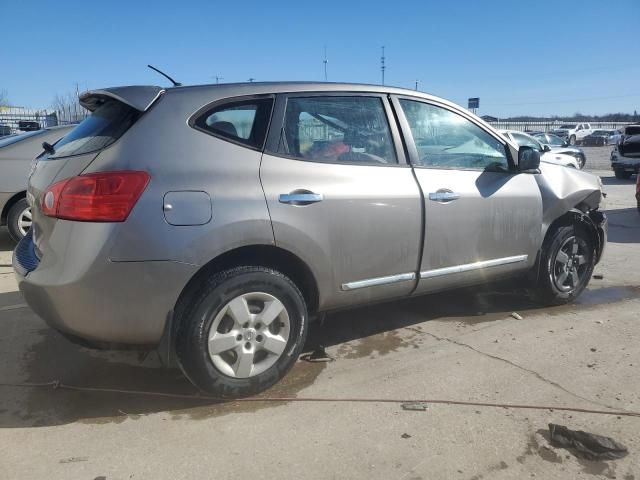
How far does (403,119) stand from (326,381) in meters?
1.79

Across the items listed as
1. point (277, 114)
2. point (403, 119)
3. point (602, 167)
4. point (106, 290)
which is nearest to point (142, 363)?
point (106, 290)

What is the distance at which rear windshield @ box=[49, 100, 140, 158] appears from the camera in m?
2.79

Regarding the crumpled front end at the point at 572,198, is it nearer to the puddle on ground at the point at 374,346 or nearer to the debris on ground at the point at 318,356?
the puddle on ground at the point at 374,346

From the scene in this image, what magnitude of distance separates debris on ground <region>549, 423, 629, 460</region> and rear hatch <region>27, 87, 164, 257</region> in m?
2.67

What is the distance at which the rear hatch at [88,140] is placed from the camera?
2.77m

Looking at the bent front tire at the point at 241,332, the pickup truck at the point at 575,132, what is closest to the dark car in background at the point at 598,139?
the pickup truck at the point at 575,132

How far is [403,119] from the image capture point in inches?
142

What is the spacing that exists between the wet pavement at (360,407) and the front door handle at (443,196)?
105cm

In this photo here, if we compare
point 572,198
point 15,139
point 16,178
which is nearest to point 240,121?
point 572,198

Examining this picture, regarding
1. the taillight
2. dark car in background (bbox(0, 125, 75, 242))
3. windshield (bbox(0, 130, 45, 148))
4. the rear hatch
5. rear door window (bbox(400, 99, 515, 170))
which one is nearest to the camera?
the taillight

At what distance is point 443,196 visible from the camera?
11.8 ft

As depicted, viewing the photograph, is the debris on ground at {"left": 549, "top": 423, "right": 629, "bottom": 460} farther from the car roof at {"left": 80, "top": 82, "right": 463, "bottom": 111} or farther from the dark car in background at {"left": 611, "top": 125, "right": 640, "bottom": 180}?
the dark car in background at {"left": 611, "top": 125, "right": 640, "bottom": 180}

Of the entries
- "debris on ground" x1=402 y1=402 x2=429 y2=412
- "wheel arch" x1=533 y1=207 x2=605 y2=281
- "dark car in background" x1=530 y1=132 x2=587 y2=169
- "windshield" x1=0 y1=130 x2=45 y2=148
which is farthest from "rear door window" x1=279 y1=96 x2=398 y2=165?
"dark car in background" x1=530 y1=132 x2=587 y2=169

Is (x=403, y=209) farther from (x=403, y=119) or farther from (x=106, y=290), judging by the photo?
(x=106, y=290)
